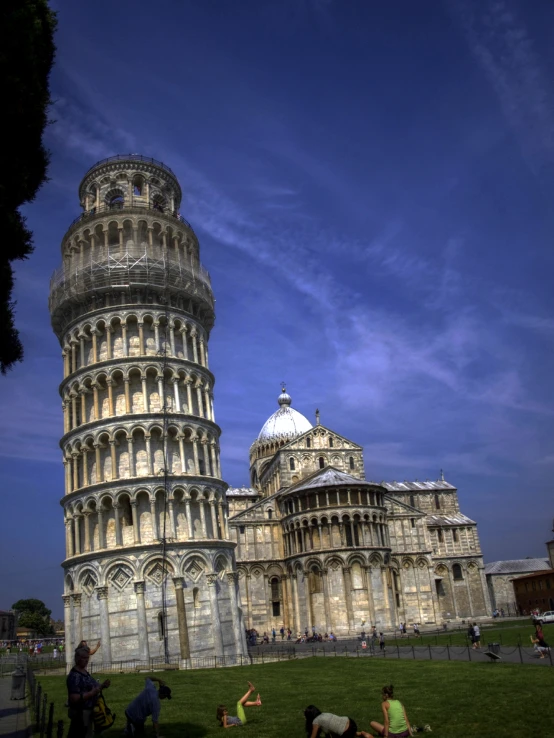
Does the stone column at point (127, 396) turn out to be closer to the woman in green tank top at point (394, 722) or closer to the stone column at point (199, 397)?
the stone column at point (199, 397)

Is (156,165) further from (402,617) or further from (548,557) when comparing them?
(548,557)

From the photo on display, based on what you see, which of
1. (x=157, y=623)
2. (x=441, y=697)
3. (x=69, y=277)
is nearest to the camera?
(x=441, y=697)

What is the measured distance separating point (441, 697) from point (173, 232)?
115 ft

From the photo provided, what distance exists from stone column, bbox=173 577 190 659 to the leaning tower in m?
0.08

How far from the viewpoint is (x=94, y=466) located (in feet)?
130

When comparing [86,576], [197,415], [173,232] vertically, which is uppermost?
[173,232]

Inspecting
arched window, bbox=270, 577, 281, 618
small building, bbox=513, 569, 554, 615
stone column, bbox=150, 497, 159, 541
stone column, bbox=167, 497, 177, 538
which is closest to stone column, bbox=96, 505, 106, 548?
stone column, bbox=150, 497, 159, 541

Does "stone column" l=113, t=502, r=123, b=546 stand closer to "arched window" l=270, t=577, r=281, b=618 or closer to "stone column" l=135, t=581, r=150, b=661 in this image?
"stone column" l=135, t=581, r=150, b=661

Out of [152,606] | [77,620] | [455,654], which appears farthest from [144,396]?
[455,654]

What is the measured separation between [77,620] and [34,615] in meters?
83.9

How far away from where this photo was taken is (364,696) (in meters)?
19.0

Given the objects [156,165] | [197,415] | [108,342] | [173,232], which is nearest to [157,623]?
[197,415]

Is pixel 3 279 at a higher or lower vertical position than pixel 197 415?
lower

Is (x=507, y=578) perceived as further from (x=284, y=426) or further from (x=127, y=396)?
(x=127, y=396)
